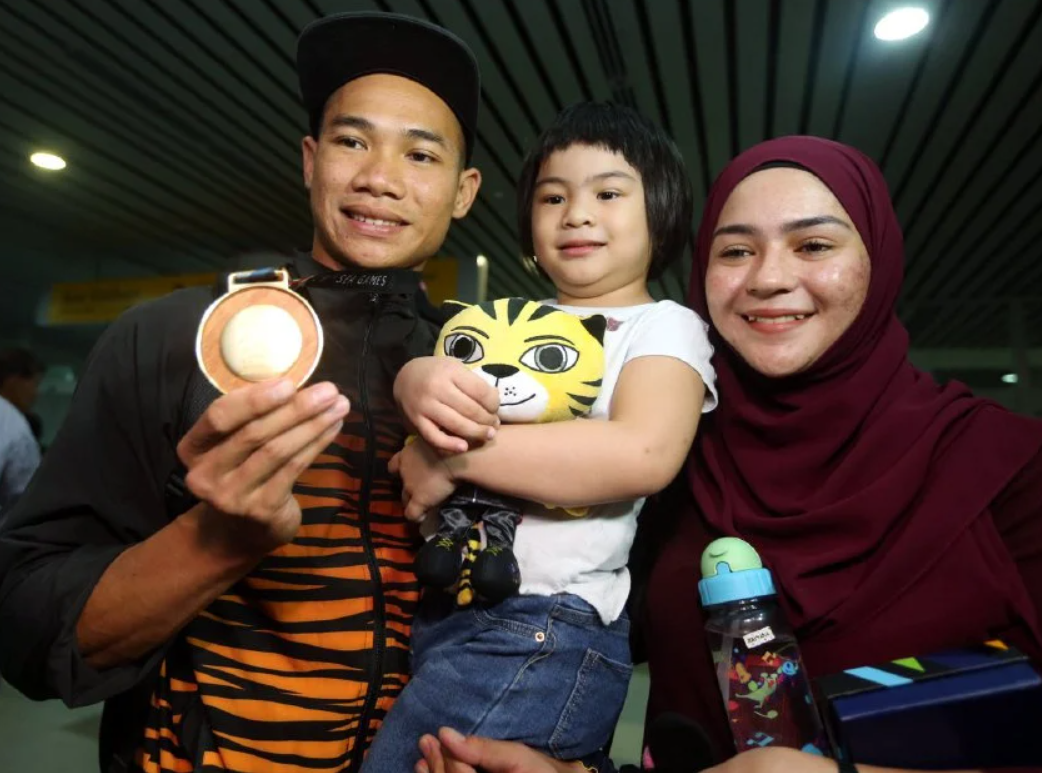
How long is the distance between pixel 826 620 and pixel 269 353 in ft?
3.82

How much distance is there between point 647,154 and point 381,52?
64 cm

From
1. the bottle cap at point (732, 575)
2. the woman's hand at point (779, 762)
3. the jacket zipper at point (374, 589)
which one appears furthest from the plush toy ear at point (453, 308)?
the woman's hand at point (779, 762)

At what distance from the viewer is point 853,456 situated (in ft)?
5.11

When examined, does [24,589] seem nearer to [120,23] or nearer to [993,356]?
[120,23]

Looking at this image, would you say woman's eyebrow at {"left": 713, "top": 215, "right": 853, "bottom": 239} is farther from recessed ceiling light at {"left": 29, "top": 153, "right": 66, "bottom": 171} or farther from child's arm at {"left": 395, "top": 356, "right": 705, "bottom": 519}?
recessed ceiling light at {"left": 29, "top": 153, "right": 66, "bottom": 171}

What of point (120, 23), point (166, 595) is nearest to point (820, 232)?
point (166, 595)

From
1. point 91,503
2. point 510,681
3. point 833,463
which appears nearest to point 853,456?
point 833,463

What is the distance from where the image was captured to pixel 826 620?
1.44m

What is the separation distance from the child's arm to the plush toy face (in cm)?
6

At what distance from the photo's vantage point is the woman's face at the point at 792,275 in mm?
1576

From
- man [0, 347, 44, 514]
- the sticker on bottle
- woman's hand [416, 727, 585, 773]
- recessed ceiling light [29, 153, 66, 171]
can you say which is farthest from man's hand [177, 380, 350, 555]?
recessed ceiling light [29, 153, 66, 171]

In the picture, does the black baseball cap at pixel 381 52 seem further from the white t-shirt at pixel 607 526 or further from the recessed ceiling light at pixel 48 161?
the recessed ceiling light at pixel 48 161

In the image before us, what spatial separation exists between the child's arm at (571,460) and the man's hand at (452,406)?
63 mm

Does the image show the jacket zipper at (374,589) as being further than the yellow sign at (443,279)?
No
